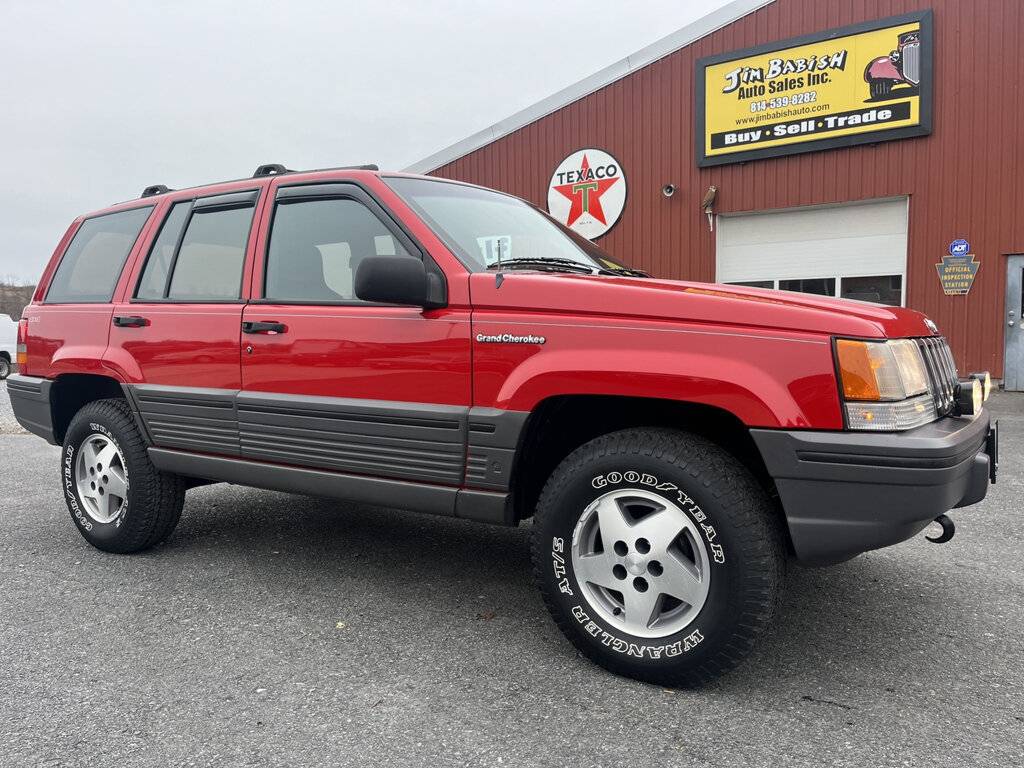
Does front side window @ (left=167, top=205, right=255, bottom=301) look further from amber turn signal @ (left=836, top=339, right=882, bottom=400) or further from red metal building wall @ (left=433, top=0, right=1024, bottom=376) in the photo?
red metal building wall @ (left=433, top=0, right=1024, bottom=376)

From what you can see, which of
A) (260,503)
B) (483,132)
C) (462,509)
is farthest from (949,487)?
(483,132)

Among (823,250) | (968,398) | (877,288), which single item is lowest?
(968,398)

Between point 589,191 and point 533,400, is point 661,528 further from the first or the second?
point 589,191

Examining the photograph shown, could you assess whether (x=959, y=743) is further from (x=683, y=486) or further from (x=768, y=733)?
(x=683, y=486)

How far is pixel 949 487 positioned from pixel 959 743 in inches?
27.5

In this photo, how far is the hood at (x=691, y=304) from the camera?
7.59 feet

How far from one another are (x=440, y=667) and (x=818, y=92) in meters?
11.5

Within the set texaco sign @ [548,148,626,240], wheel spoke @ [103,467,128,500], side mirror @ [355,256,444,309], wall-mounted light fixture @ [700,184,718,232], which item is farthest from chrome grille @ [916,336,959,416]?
texaco sign @ [548,148,626,240]

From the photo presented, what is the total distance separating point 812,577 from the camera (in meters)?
3.50

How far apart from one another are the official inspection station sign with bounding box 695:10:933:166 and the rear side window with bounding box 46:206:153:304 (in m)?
10.3

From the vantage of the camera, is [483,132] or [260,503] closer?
[260,503]

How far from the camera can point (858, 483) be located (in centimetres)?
224

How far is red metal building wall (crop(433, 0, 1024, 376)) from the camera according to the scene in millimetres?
10805

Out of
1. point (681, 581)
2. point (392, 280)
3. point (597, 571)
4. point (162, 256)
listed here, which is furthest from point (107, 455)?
point (681, 581)
